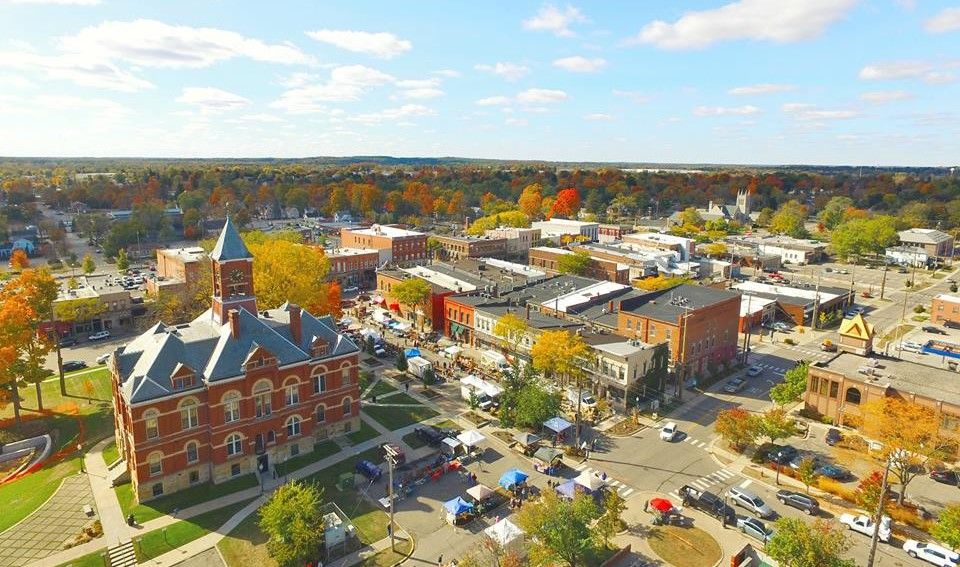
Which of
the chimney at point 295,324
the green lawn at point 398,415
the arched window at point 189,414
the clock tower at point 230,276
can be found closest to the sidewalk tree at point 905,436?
the green lawn at point 398,415

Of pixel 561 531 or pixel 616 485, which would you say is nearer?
pixel 561 531

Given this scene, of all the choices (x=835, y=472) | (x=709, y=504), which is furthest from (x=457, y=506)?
(x=835, y=472)

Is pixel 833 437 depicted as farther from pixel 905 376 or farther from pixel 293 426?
pixel 293 426

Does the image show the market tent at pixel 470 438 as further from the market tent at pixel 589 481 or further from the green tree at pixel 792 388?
the green tree at pixel 792 388

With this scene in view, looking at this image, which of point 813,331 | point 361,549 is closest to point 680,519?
point 361,549

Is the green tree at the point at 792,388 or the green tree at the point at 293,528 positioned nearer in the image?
the green tree at the point at 293,528

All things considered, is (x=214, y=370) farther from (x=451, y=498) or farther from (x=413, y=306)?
(x=413, y=306)

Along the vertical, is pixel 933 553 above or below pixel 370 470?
below
